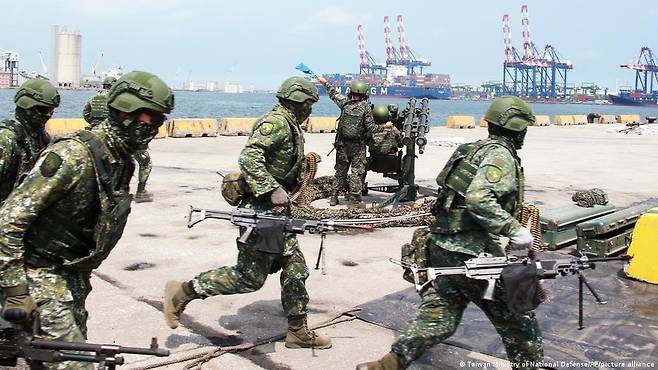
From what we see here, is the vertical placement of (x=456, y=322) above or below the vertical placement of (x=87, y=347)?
below

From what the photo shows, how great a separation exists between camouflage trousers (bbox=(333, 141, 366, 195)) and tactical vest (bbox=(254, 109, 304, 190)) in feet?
17.5

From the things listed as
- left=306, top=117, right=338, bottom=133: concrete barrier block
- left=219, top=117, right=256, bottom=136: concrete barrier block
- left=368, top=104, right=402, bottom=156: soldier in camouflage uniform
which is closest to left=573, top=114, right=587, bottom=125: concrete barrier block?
left=306, top=117, right=338, bottom=133: concrete barrier block

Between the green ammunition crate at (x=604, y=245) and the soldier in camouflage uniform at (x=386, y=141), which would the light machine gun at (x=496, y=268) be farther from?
the soldier in camouflage uniform at (x=386, y=141)

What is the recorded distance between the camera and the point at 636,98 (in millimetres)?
170625

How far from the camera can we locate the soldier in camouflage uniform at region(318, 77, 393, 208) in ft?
33.4

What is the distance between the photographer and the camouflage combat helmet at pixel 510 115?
389 cm

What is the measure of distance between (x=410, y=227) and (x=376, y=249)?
58.8 inches

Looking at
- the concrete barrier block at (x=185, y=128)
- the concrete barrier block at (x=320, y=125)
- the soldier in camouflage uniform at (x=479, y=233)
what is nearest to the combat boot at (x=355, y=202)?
the soldier in camouflage uniform at (x=479, y=233)

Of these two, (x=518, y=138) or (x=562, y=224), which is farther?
(x=562, y=224)

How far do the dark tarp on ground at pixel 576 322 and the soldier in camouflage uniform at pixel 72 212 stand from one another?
261 cm

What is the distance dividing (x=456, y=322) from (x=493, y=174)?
884mm

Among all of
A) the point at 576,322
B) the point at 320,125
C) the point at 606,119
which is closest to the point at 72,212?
the point at 576,322

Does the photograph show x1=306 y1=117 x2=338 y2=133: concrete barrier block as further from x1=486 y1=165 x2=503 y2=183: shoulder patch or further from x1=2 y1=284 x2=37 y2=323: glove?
x1=2 y1=284 x2=37 y2=323: glove

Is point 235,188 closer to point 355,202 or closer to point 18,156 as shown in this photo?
point 18,156
